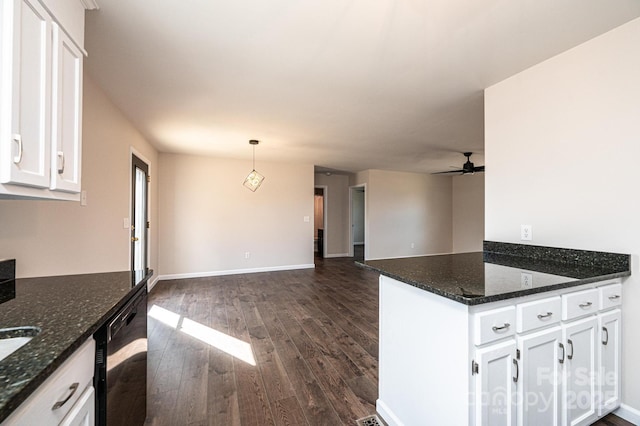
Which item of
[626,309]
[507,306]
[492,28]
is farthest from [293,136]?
[626,309]

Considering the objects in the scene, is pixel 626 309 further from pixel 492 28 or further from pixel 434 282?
pixel 492 28

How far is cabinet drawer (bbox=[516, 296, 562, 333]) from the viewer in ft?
4.24

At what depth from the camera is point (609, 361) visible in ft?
5.40

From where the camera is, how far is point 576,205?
6.24 feet

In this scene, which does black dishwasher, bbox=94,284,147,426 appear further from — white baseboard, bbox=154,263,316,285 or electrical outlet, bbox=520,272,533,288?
white baseboard, bbox=154,263,316,285

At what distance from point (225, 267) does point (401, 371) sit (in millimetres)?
4718

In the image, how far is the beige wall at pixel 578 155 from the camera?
168 cm

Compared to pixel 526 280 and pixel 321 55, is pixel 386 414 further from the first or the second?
pixel 321 55

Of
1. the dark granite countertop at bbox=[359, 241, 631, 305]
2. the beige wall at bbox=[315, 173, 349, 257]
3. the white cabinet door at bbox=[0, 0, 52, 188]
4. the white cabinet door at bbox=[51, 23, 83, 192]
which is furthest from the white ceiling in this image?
the beige wall at bbox=[315, 173, 349, 257]

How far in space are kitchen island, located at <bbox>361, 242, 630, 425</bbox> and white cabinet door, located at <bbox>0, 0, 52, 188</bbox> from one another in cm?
169

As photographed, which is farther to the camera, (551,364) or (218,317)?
(218,317)

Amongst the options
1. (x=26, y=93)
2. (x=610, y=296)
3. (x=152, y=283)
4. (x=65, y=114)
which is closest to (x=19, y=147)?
(x=26, y=93)

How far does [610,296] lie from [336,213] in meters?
6.35

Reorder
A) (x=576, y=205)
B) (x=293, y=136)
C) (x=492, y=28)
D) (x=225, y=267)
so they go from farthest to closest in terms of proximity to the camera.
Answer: (x=225, y=267), (x=293, y=136), (x=576, y=205), (x=492, y=28)
